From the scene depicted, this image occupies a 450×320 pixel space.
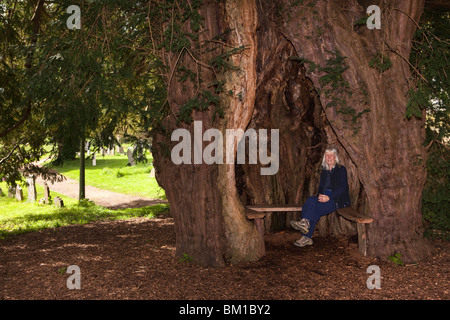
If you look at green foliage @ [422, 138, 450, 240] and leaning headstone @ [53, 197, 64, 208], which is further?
leaning headstone @ [53, 197, 64, 208]

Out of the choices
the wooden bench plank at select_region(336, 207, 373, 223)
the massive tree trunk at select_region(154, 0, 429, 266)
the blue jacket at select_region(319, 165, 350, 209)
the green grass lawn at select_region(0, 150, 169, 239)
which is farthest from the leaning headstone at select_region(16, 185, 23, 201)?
the wooden bench plank at select_region(336, 207, 373, 223)

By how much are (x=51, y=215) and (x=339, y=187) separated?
8.98 m

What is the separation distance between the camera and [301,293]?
4.78 m

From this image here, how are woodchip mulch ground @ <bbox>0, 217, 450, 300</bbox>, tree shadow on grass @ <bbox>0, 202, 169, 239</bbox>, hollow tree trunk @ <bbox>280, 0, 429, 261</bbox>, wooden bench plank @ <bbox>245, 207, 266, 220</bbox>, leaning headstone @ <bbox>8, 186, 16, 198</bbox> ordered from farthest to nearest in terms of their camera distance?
1. leaning headstone @ <bbox>8, 186, 16, 198</bbox>
2. tree shadow on grass @ <bbox>0, 202, 169, 239</bbox>
3. wooden bench plank @ <bbox>245, 207, 266, 220</bbox>
4. hollow tree trunk @ <bbox>280, 0, 429, 261</bbox>
5. woodchip mulch ground @ <bbox>0, 217, 450, 300</bbox>

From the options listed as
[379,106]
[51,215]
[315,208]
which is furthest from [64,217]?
[379,106]

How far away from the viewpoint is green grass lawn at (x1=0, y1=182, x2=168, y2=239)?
10.2 m

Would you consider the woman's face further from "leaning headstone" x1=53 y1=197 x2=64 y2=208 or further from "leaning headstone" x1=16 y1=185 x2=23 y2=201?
"leaning headstone" x1=16 y1=185 x2=23 y2=201

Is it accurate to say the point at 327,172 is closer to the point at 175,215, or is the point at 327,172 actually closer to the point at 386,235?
the point at 386,235

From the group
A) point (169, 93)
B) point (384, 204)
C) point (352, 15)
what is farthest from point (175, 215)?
point (352, 15)

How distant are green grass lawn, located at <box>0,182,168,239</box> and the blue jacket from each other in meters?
5.68

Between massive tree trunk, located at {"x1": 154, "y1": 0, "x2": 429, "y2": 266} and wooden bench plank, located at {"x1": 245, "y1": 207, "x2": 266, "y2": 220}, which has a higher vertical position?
massive tree trunk, located at {"x1": 154, "y1": 0, "x2": 429, "y2": 266}

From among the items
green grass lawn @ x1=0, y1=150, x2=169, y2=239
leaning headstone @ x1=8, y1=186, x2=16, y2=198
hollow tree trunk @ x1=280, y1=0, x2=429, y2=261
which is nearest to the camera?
hollow tree trunk @ x1=280, y1=0, x2=429, y2=261

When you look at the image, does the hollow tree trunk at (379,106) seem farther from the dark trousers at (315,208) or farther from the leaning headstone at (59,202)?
the leaning headstone at (59,202)

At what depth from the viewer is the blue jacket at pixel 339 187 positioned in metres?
6.55
